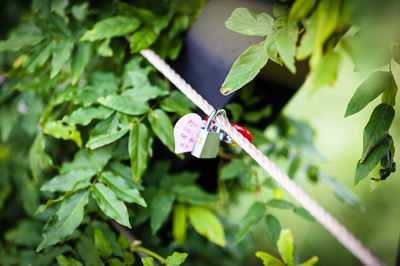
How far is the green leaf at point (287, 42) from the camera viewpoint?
54 cm

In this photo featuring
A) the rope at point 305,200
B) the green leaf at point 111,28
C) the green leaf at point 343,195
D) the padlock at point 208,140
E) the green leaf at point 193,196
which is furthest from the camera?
the green leaf at point 343,195

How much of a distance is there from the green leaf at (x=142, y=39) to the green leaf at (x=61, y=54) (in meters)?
0.23

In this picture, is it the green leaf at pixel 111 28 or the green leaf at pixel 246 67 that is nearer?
the green leaf at pixel 246 67

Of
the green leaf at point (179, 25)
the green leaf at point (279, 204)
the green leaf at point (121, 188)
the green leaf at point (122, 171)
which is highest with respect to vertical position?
the green leaf at point (179, 25)

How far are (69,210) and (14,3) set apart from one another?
1663 millimetres

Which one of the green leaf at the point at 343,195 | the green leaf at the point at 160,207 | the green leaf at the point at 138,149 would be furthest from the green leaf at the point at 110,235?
the green leaf at the point at 343,195

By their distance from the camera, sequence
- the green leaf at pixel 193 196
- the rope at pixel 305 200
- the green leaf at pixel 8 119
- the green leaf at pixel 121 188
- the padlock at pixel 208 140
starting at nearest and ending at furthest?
1. the rope at pixel 305 200
2. the padlock at pixel 208 140
3. the green leaf at pixel 121 188
4. the green leaf at pixel 193 196
5. the green leaf at pixel 8 119

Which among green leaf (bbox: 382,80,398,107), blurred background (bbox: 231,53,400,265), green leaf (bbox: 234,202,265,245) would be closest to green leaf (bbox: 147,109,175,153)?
green leaf (bbox: 234,202,265,245)

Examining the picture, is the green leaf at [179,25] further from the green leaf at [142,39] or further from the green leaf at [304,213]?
the green leaf at [304,213]

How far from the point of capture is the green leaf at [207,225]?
1061 mm

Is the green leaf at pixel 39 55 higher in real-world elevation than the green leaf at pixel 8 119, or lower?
higher

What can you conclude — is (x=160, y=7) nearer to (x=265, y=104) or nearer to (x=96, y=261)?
(x=265, y=104)

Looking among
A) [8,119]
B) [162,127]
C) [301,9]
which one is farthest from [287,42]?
[8,119]

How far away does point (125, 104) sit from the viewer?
0.85 metres
